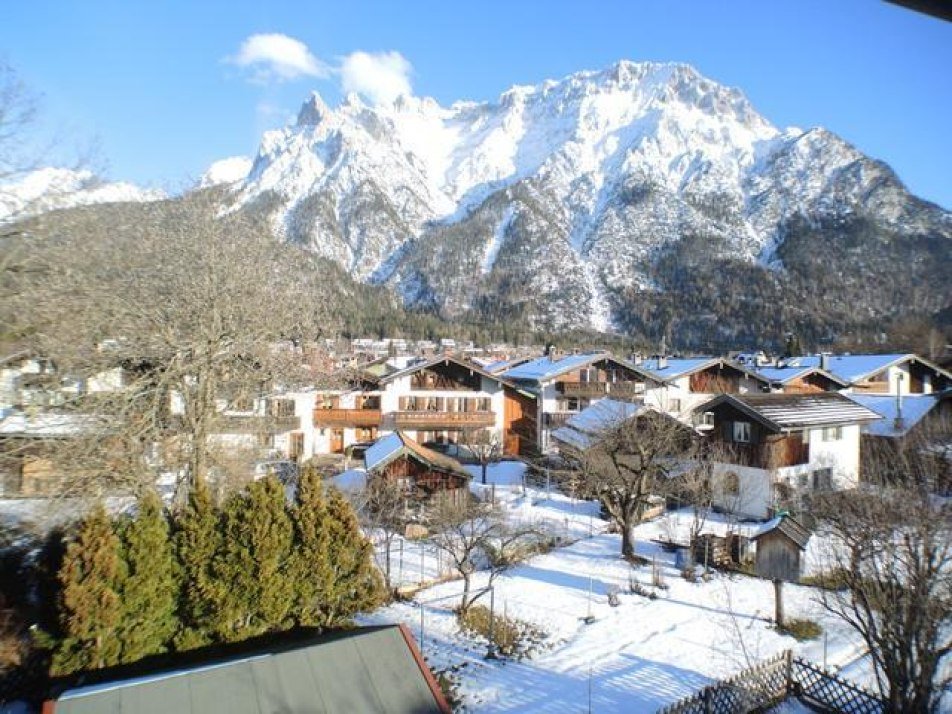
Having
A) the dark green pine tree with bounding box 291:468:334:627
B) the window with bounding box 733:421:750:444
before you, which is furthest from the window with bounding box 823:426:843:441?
the dark green pine tree with bounding box 291:468:334:627

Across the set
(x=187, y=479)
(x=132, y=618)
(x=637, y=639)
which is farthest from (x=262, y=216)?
(x=637, y=639)

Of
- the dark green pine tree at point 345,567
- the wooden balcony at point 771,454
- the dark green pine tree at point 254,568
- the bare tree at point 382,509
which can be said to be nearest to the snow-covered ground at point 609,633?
the bare tree at point 382,509

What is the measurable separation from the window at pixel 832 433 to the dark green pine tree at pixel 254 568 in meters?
23.7

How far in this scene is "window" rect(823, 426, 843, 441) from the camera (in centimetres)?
2530

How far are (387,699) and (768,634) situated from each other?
10421mm

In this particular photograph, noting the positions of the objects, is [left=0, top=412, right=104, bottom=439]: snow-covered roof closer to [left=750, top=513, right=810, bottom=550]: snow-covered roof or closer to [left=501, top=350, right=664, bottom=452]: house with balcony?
[left=750, top=513, right=810, bottom=550]: snow-covered roof

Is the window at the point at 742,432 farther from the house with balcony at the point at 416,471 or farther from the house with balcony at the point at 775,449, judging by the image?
the house with balcony at the point at 416,471

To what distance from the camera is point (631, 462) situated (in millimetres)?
24391

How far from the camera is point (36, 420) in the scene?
11.9 meters

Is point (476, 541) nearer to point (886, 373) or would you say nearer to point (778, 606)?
point (778, 606)

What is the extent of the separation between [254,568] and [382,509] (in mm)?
8298

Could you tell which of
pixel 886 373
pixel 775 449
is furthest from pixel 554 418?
pixel 886 373

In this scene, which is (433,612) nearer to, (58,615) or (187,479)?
(187,479)

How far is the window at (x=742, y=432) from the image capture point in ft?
79.2
